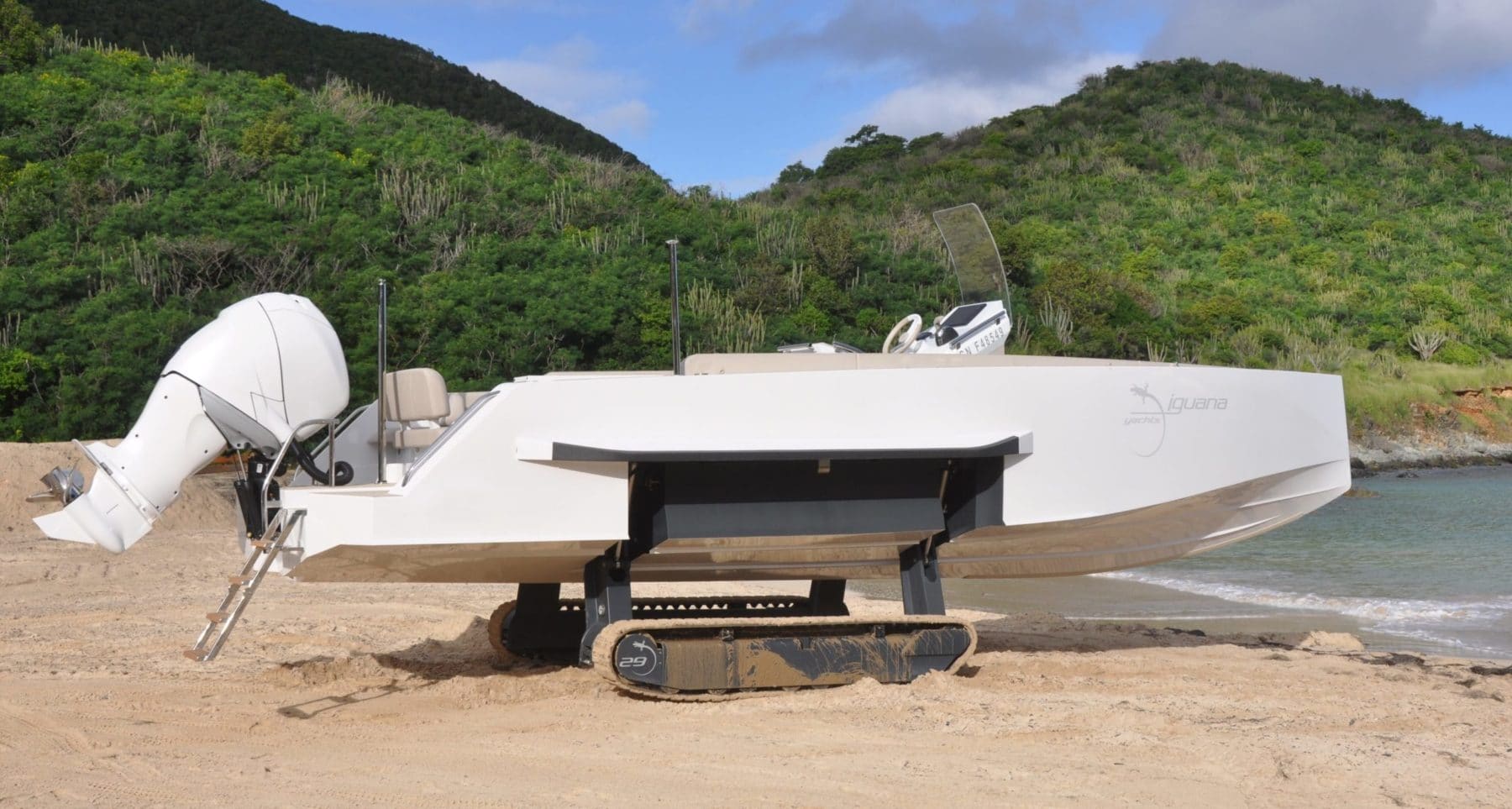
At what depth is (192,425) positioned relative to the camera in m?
5.09

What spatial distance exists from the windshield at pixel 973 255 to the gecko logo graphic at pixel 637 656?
3326mm

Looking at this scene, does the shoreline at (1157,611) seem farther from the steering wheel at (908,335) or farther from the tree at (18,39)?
the tree at (18,39)

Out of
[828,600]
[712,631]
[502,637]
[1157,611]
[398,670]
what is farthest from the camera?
[1157,611]

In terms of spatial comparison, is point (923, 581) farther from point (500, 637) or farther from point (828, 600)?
point (500, 637)

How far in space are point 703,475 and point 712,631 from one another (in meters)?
0.62

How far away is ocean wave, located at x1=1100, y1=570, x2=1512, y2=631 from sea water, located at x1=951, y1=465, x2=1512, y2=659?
12 mm

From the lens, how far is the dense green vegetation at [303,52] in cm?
4731

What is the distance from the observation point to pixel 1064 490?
17.7ft

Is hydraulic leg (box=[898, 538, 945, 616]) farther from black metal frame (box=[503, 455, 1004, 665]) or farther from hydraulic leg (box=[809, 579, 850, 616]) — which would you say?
hydraulic leg (box=[809, 579, 850, 616])

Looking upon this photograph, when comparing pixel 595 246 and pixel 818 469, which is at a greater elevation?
pixel 595 246

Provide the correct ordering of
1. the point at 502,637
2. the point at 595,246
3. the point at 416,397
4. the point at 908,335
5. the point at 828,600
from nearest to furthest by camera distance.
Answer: the point at 416,397
the point at 502,637
the point at 828,600
the point at 908,335
the point at 595,246

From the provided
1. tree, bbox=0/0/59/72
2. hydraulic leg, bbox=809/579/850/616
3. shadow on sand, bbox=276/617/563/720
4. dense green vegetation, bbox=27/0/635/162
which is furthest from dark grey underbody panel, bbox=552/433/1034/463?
dense green vegetation, bbox=27/0/635/162

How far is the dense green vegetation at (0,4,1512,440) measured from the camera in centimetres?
2372

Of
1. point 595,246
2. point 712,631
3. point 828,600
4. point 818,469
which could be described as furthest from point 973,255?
point 595,246
